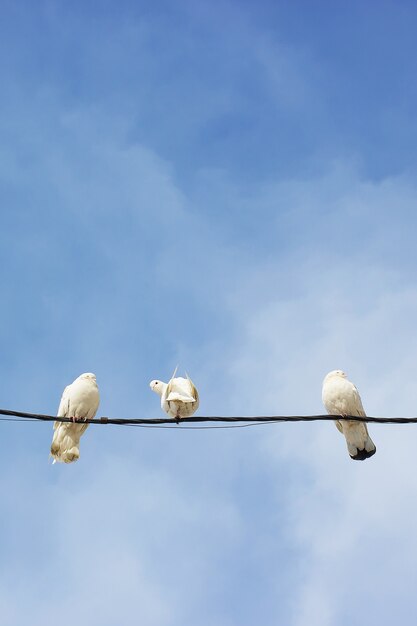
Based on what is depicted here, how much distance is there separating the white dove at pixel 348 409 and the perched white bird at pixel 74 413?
3457mm

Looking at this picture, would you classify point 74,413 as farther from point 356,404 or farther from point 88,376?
point 356,404

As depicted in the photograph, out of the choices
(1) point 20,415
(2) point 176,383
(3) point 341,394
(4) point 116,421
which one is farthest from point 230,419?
(3) point 341,394

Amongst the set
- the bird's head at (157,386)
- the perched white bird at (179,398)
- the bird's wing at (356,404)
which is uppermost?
the bird's wing at (356,404)

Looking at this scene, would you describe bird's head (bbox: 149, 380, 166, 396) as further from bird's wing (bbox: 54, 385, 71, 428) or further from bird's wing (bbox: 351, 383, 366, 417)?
bird's wing (bbox: 351, 383, 366, 417)

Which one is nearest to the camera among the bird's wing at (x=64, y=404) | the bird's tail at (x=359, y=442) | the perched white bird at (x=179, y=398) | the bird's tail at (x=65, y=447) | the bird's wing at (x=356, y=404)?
the perched white bird at (x=179, y=398)

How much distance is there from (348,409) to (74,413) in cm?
Answer: 400

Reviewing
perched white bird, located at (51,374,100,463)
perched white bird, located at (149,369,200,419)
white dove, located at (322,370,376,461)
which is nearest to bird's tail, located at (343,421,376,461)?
white dove, located at (322,370,376,461)

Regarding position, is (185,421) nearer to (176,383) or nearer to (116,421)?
(116,421)

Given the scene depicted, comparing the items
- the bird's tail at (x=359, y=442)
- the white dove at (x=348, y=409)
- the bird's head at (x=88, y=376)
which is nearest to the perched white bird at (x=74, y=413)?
the bird's head at (x=88, y=376)

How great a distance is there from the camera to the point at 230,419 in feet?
25.1

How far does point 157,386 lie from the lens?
1084cm

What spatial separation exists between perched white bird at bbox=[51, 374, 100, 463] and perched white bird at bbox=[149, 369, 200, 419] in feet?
4.26

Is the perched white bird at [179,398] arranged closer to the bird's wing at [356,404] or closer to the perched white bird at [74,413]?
the perched white bird at [74,413]

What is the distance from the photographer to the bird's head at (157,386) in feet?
35.3
